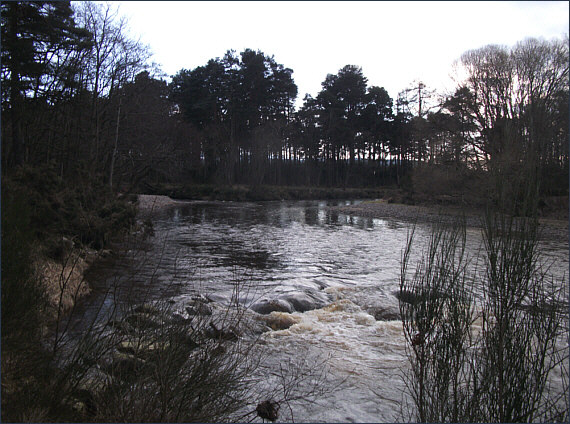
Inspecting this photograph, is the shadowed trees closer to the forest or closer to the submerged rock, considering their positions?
the forest

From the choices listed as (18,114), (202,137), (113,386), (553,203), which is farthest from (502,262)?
(202,137)

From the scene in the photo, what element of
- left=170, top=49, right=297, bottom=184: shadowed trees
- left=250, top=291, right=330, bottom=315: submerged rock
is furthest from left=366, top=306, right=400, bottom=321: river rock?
left=170, top=49, right=297, bottom=184: shadowed trees

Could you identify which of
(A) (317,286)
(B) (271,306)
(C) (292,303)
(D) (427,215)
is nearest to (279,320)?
(B) (271,306)

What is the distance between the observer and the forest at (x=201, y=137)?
13.1ft

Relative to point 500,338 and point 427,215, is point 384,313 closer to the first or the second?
point 500,338

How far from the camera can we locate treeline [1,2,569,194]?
496 inches

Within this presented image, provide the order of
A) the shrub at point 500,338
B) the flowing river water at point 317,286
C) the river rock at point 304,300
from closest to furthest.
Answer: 1. the shrub at point 500,338
2. the flowing river water at point 317,286
3. the river rock at point 304,300

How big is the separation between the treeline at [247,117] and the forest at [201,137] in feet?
0.36

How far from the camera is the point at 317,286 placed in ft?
30.5

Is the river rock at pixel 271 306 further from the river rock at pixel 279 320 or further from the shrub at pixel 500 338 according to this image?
the shrub at pixel 500 338

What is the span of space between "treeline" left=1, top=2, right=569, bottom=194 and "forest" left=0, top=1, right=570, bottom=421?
0.36 ft

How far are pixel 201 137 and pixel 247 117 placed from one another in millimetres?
6440

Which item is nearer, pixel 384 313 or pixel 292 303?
pixel 384 313

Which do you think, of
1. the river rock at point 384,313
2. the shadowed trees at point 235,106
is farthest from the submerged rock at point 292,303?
the shadowed trees at point 235,106
